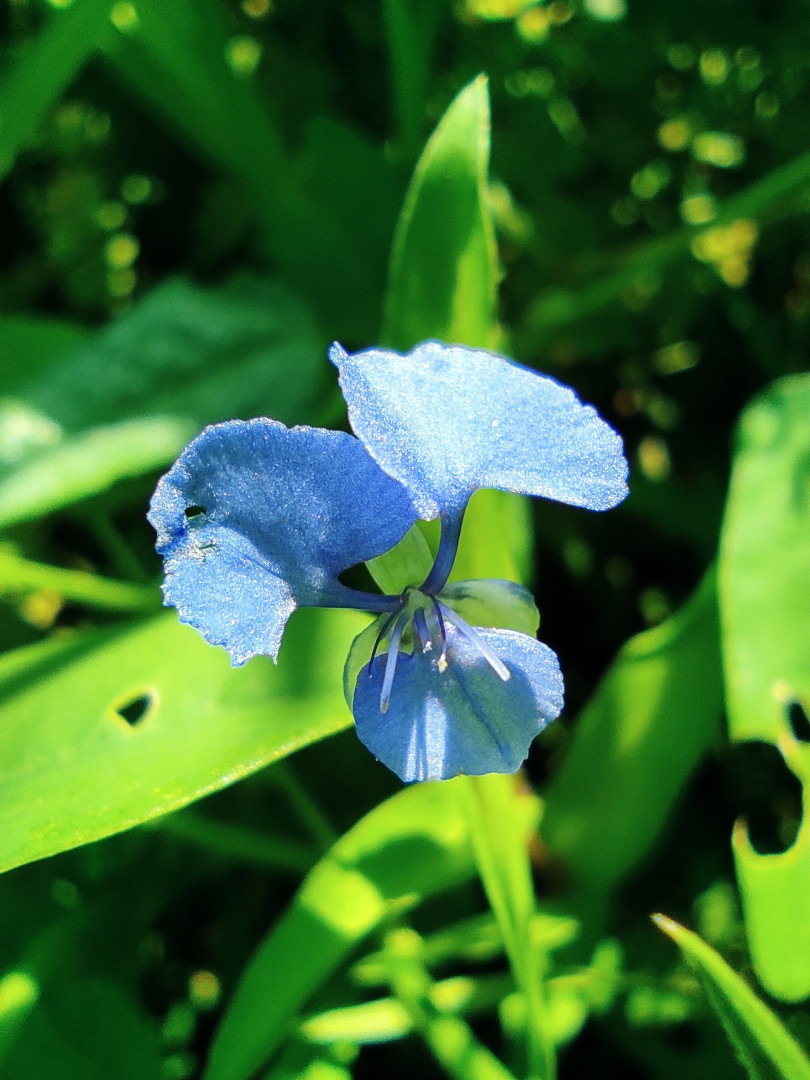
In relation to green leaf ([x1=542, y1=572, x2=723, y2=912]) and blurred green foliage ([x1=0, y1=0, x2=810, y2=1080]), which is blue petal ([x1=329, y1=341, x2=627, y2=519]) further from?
green leaf ([x1=542, y1=572, x2=723, y2=912])

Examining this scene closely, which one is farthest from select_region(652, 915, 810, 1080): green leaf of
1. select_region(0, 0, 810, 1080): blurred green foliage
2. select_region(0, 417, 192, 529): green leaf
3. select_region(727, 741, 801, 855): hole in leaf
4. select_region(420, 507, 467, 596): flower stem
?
select_region(0, 417, 192, 529): green leaf

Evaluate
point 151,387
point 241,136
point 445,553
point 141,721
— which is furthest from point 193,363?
point 445,553

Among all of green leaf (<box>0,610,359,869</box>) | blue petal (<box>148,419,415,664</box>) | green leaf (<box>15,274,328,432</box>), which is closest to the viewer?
blue petal (<box>148,419,415,664</box>)

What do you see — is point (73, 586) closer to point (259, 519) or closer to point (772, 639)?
point (259, 519)

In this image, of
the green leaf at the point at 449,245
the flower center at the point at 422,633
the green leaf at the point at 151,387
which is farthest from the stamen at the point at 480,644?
the green leaf at the point at 151,387

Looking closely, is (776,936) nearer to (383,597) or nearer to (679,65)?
(383,597)

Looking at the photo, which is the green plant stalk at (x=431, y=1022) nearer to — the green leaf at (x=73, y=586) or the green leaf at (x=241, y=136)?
the green leaf at (x=73, y=586)

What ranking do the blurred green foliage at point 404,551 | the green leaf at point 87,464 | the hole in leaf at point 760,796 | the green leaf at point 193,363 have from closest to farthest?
1. the blurred green foliage at point 404,551
2. the green leaf at point 87,464
3. the green leaf at point 193,363
4. the hole in leaf at point 760,796
